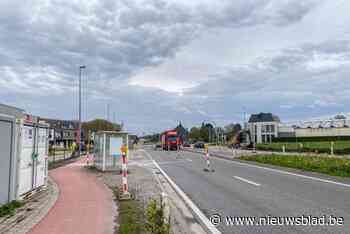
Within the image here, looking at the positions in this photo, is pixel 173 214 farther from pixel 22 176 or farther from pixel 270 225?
pixel 22 176

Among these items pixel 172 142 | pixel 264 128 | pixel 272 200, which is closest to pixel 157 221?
pixel 272 200

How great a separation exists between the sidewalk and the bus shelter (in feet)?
22.9

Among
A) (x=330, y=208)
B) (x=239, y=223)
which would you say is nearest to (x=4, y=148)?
(x=239, y=223)

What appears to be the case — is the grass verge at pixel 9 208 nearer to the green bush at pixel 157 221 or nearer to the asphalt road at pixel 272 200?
the green bush at pixel 157 221

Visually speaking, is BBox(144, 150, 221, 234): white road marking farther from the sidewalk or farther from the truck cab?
the truck cab

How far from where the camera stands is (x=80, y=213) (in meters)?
8.66

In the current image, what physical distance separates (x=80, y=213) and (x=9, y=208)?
6.27 ft

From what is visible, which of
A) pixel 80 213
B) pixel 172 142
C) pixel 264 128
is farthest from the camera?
pixel 264 128

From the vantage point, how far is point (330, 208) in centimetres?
877

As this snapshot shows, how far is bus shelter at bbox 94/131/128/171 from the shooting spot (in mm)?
19953

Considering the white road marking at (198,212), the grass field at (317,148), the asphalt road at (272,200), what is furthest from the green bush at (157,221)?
the grass field at (317,148)

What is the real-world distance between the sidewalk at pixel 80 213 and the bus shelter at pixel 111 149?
6.99m

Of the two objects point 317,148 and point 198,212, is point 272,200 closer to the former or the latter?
point 198,212

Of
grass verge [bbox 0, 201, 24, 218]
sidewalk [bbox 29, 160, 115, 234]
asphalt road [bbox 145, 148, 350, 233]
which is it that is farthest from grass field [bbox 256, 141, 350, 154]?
grass verge [bbox 0, 201, 24, 218]
